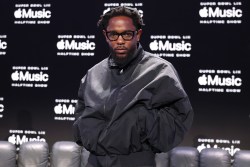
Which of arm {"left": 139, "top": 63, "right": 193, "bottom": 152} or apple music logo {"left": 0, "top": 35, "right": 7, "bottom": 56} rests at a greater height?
apple music logo {"left": 0, "top": 35, "right": 7, "bottom": 56}

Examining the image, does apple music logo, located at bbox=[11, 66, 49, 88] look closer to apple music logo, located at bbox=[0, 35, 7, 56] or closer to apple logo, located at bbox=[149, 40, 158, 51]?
apple music logo, located at bbox=[0, 35, 7, 56]

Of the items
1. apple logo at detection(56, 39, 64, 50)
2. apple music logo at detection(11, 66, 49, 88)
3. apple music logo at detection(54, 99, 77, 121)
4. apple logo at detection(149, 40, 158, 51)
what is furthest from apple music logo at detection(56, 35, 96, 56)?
apple logo at detection(149, 40, 158, 51)

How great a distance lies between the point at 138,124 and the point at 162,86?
18 cm

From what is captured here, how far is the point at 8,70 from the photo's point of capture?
13.7 ft

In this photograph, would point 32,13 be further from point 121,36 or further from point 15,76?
point 121,36

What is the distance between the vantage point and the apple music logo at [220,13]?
3574 mm

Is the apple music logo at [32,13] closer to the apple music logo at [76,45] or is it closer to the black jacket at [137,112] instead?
the apple music logo at [76,45]

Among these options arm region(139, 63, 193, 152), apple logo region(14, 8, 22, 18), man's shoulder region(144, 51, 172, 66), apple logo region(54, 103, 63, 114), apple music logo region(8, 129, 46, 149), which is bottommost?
apple music logo region(8, 129, 46, 149)

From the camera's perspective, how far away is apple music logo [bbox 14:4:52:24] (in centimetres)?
410

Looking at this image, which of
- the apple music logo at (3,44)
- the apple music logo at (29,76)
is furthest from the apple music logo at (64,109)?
the apple music logo at (3,44)

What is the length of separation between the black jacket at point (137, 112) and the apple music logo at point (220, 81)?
2087 mm

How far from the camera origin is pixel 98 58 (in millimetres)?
3932

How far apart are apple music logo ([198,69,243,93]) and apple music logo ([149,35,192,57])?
0.83ft

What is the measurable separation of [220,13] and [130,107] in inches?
94.3
